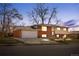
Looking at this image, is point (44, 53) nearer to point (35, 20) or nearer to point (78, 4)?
point (35, 20)

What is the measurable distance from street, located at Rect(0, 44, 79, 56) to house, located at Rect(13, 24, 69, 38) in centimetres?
11

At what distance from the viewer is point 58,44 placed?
8.39 feet

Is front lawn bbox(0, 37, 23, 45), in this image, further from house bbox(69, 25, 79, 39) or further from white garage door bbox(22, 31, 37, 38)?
house bbox(69, 25, 79, 39)

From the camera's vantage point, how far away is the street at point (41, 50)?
2.53 meters

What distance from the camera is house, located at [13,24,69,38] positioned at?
2543mm

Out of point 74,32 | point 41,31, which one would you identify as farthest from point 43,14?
point 74,32

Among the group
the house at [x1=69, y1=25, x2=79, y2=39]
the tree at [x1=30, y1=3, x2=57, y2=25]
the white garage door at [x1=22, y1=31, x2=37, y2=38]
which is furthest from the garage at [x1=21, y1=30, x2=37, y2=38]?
the house at [x1=69, y1=25, x2=79, y2=39]

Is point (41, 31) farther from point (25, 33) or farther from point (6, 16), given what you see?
point (6, 16)

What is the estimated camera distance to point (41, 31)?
8.36 feet

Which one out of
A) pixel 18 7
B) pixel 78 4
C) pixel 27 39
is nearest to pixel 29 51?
pixel 27 39

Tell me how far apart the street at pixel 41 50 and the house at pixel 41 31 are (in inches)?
4.3

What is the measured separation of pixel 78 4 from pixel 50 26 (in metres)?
0.35

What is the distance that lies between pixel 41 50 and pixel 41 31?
189mm

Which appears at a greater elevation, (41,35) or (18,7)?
(18,7)
